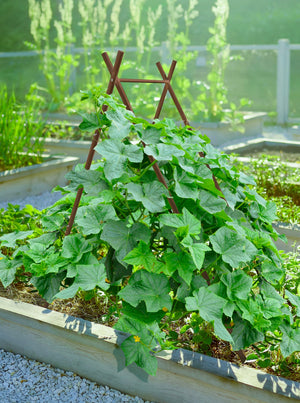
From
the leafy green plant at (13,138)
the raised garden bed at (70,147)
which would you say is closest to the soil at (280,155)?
the raised garden bed at (70,147)

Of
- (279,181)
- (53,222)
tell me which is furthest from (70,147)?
(53,222)

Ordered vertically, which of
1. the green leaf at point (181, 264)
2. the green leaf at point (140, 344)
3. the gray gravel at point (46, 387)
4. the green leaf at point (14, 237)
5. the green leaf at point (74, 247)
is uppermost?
the green leaf at point (181, 264)

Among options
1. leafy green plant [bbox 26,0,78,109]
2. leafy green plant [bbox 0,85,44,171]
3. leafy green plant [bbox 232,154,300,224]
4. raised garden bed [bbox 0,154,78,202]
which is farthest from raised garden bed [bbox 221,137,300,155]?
leafy green plant [bbox 26,0,78,109]

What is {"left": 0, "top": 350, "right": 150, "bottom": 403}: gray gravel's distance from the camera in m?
2.02

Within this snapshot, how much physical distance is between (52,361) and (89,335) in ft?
1.01

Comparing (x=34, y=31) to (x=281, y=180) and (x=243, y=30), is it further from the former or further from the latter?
(x=243, y=30)

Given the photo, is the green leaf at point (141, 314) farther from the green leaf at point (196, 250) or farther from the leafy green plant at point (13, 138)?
the leafy green plant at point (13, 138)

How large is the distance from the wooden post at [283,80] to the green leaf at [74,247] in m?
7.28

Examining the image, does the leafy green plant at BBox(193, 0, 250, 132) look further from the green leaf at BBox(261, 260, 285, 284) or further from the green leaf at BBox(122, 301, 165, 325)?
the green leaf at BBox(122, 301, 165, 325)

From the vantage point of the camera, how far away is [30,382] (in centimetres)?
212

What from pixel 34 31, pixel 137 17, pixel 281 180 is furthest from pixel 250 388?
pixel 34 31

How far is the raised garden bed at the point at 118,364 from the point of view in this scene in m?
1.77

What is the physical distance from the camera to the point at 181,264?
1.77 m

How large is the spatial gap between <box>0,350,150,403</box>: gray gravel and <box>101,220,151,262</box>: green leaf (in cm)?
61
